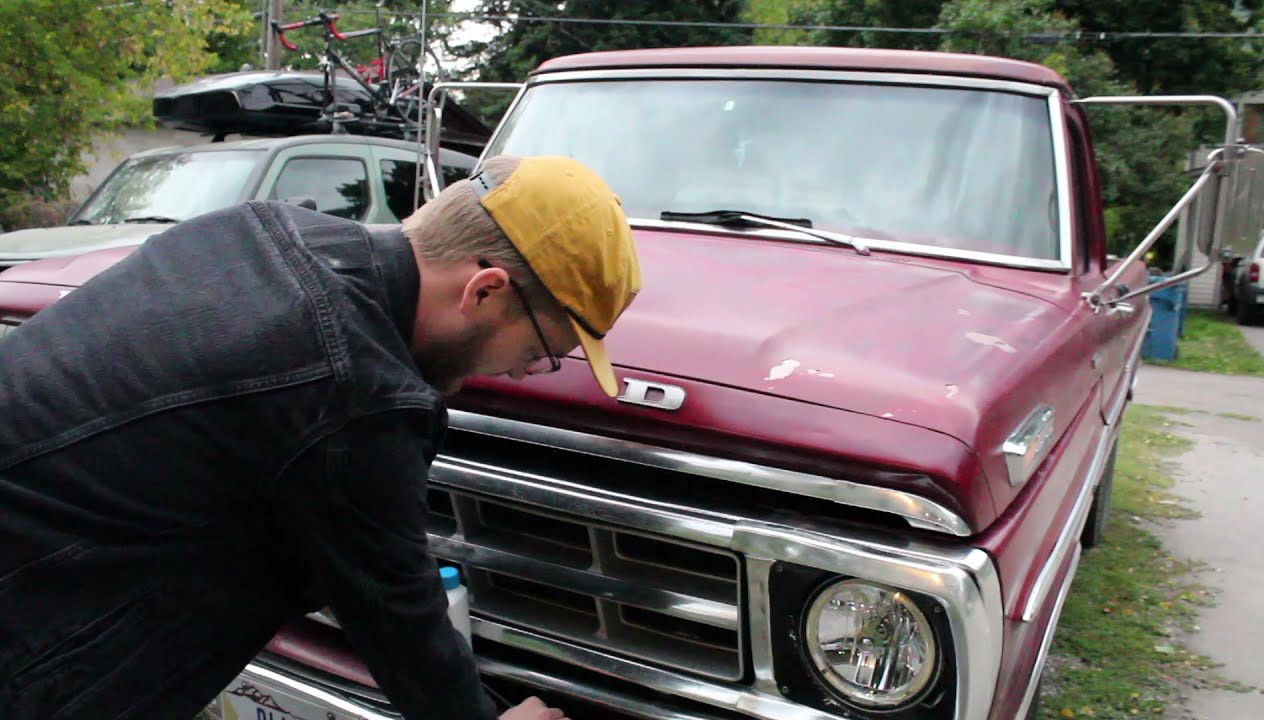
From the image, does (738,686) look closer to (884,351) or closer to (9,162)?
(884,351)

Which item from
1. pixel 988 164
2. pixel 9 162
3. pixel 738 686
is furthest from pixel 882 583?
pixel 9 162

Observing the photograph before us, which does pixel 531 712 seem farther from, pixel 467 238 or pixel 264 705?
pixel 467 238

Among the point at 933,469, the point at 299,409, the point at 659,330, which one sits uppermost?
the point at 299,409

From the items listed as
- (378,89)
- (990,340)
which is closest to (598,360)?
(990,340)

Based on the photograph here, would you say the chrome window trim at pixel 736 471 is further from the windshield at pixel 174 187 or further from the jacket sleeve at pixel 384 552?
the windshield at pixel 174 187

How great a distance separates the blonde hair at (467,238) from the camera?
1589 mm

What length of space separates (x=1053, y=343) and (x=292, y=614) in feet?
5.75

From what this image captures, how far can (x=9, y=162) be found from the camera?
1216 centimetres

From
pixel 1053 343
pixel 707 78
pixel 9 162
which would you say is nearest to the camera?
pixel 1053 343

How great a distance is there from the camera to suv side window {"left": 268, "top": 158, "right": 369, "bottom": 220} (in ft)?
24.6

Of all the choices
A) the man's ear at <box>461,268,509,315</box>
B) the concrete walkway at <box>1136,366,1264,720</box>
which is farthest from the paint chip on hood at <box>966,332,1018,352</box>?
the concrete walkway at <box>1136,366,1264,720</box>

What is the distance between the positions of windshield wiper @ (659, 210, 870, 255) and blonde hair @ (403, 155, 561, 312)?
1366mm

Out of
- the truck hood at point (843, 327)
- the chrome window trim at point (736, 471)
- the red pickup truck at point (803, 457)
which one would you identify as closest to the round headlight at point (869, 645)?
the red pickup truck at point (803, 457)

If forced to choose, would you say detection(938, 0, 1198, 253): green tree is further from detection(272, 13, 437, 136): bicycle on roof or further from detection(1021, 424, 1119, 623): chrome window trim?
detection(1021, 424, 1119, 623): chrome window trim
